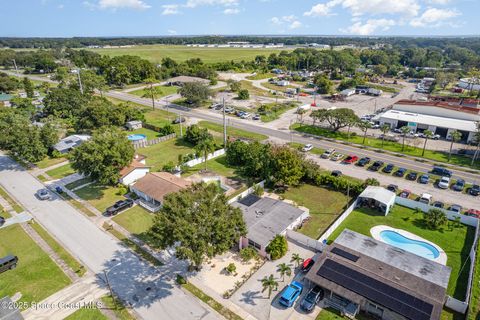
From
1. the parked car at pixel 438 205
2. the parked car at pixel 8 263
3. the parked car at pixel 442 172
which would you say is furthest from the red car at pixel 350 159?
the parked car at pixel 8 263

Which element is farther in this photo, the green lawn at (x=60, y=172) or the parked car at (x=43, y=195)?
the green lawn at (x=60, y=172)

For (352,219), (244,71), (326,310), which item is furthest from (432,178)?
(244,71)

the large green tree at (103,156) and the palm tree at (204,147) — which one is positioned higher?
the large green tree at (103,156)

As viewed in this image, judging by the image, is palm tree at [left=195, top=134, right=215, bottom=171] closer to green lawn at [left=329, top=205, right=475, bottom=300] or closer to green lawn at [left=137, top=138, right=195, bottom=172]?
green lawn at [left=137, top=138, right=195, bottom=172]

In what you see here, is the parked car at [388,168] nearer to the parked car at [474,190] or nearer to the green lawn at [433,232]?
the green lawn at [433,232]

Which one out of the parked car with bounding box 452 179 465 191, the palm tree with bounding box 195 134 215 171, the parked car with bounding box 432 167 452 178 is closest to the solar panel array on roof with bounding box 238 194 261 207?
the palm tree with bounding box 195 134 215 171

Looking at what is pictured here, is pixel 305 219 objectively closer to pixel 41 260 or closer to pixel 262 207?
pixel 262 207
